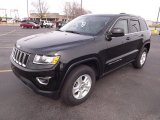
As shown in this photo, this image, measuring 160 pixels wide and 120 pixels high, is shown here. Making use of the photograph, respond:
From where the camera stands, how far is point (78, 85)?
3.16 m

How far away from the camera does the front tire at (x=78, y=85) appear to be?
2836mm

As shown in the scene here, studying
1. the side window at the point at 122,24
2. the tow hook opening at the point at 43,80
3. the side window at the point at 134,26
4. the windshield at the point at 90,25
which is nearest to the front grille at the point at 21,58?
the tow hook opening at the point at 43,80

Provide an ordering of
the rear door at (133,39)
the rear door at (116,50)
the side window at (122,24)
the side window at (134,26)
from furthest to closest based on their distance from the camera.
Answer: the side window at (134,26)
the rear door at (133,39)
the side window at (122,24)
the rear door at (116,50)

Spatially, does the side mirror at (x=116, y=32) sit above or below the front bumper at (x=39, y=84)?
above

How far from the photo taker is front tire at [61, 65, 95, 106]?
112 inches

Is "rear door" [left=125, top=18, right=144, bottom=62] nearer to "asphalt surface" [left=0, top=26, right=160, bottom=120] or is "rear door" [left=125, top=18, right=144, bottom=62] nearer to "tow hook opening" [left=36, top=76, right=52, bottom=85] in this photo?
"asphalt surface" [left=0, top=26, right=160, bottom=120]

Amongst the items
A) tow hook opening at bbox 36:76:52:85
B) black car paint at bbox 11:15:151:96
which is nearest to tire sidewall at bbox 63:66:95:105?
black car paint at bbox 11:15:151:96

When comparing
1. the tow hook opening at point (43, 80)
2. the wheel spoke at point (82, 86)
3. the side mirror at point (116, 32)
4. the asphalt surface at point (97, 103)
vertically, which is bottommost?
the asphalt surface at point (97, 103)

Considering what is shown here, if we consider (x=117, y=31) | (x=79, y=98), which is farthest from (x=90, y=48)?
(x=79, y=98)

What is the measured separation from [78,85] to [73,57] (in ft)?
2.29

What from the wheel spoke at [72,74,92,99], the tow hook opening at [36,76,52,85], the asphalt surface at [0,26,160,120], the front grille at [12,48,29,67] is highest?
the front grille at [12,48,29,67]

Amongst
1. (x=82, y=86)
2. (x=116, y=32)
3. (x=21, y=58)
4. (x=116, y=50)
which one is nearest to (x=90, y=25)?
(x=116, y=32)

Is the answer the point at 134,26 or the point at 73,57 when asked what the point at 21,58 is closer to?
the point at 73,57

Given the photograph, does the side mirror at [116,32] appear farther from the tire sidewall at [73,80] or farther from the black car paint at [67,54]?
the tire sidewall at [73,80]
